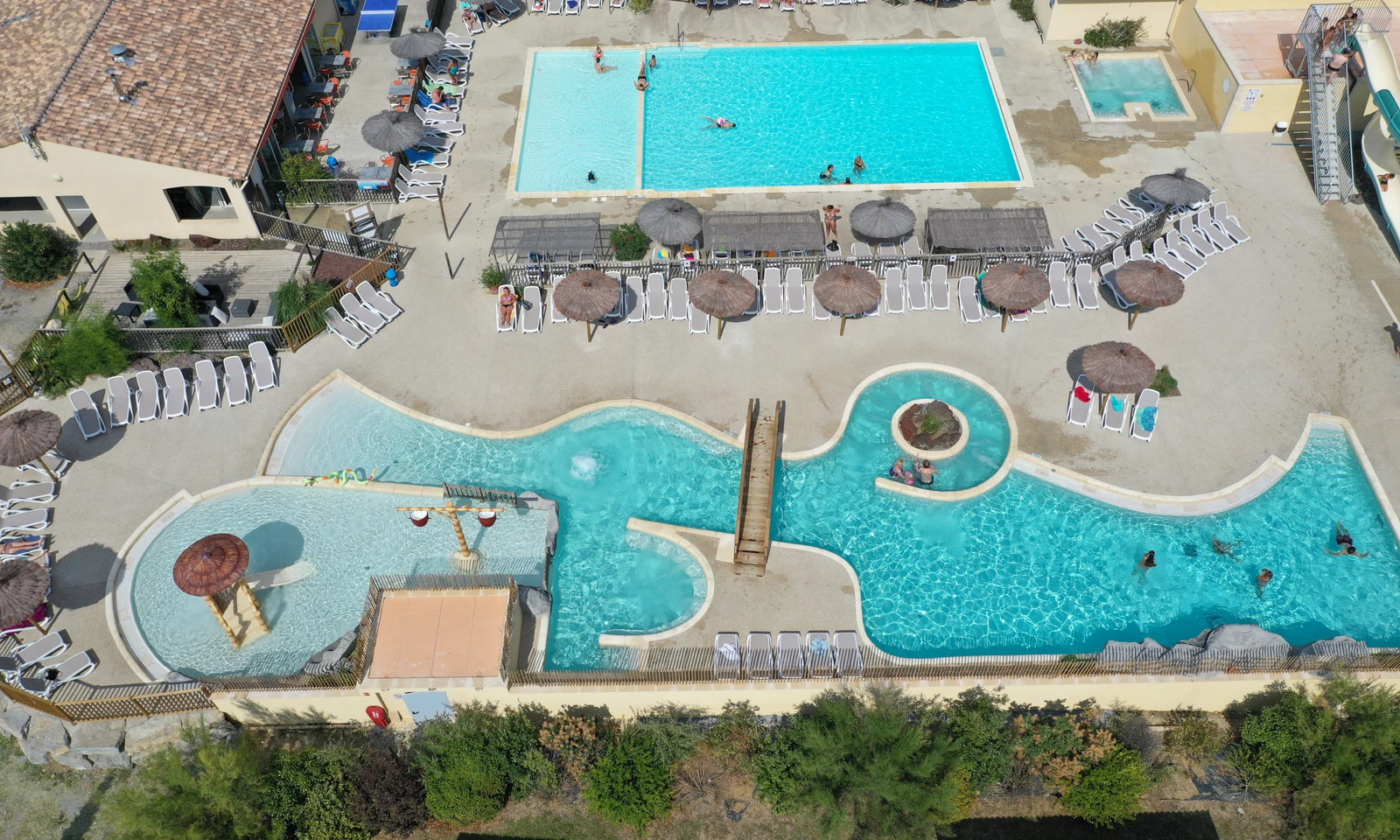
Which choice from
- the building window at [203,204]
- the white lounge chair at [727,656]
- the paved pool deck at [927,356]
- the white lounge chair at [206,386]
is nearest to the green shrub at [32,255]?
the building window at [203,204]

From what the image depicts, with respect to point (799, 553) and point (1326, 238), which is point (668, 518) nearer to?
point (799, 553)

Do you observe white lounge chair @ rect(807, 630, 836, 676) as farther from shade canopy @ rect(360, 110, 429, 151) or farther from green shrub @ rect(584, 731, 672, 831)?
shade canopy @ rect(360, 110, 429, 151)

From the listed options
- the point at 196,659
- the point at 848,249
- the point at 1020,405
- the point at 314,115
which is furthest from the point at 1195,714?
the point at 314,115

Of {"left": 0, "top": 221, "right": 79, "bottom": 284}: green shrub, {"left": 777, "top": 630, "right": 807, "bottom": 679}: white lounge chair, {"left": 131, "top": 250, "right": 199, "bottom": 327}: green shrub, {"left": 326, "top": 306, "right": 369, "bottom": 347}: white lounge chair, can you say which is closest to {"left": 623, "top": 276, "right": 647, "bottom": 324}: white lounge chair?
{"left": 326, "top": 306, "right": 369, "bottom": 347}: white lounge chair

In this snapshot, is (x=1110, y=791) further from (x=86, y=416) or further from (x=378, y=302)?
(x=86, y=416)

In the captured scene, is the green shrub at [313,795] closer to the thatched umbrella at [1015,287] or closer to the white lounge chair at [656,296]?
the white lounge chair at [656,296]

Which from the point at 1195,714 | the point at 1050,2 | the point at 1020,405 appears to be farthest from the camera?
the point at 1050,2
